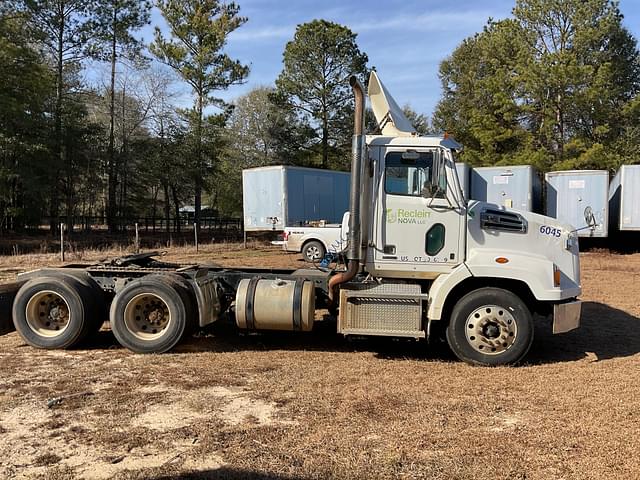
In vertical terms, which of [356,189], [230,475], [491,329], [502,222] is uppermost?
[356,189]

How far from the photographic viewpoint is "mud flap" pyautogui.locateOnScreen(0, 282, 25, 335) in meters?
7.21

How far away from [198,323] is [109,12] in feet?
102

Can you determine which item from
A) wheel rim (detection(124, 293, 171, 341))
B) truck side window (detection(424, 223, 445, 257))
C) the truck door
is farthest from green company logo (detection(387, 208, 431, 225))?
wheel rim (detection(124, 293, 171, 341))

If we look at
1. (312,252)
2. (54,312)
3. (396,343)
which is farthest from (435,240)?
(312,252)

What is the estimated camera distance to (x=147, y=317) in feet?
23.7

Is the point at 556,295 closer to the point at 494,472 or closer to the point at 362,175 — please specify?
the point at 362,175

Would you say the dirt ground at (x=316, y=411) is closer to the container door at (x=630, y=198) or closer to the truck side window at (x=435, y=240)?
the truck side window at (x=435, y=240)

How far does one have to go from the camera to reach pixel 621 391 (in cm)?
561

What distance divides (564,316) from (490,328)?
33.8 inches

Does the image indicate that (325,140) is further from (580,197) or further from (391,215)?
(391,215)

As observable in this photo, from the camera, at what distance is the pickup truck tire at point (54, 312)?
7.14 meters

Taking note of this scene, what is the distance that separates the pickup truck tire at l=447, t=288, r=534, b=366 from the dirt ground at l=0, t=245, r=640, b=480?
215mm

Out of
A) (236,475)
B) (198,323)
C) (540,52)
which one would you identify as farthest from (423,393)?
(540,52)

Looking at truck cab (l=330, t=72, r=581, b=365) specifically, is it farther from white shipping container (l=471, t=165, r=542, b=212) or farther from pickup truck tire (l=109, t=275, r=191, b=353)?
white shipping container (l=471, t=165, r=542, b=212)
